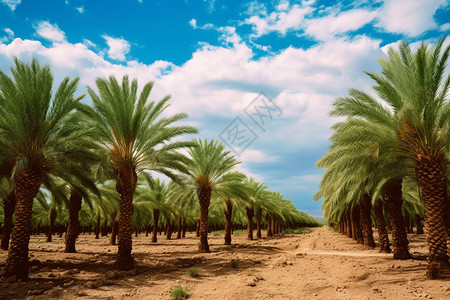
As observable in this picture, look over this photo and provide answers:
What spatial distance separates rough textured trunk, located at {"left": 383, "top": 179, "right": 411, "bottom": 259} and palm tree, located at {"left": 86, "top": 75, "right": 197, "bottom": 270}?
9.63 metres

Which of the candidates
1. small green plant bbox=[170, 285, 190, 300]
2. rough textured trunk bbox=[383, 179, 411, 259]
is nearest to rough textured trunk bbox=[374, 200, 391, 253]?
rough textured trunk bbox=[383, 179, 411, 259]

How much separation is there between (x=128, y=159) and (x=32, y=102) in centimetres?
426

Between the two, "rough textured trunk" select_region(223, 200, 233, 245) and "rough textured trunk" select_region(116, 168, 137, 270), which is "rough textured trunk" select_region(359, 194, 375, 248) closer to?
"rough textured trunk" select_region(223, 200, 233, 245)

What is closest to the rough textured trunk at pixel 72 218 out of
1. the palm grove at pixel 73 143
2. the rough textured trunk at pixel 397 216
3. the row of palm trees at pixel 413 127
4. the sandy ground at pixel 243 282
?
the palm grove at pixel 73 143

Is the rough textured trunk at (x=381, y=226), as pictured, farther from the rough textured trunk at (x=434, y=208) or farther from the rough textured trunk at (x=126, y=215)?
the rough textured trunk at (x=126, y=215)

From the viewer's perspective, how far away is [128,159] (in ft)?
43.9

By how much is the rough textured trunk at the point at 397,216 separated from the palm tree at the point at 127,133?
9.63m

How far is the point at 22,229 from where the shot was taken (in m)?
10.6

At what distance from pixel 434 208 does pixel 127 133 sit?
11892 millimetres

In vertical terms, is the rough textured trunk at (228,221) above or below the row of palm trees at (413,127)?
below

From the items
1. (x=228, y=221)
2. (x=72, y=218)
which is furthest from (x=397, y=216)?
(x=72, y=218)

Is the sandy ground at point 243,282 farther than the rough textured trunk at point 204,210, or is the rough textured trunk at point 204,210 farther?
the rough textured trunk at point 204,210

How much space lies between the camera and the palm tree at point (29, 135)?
10.4 meters

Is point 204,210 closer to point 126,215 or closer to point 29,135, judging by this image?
point 126,215
